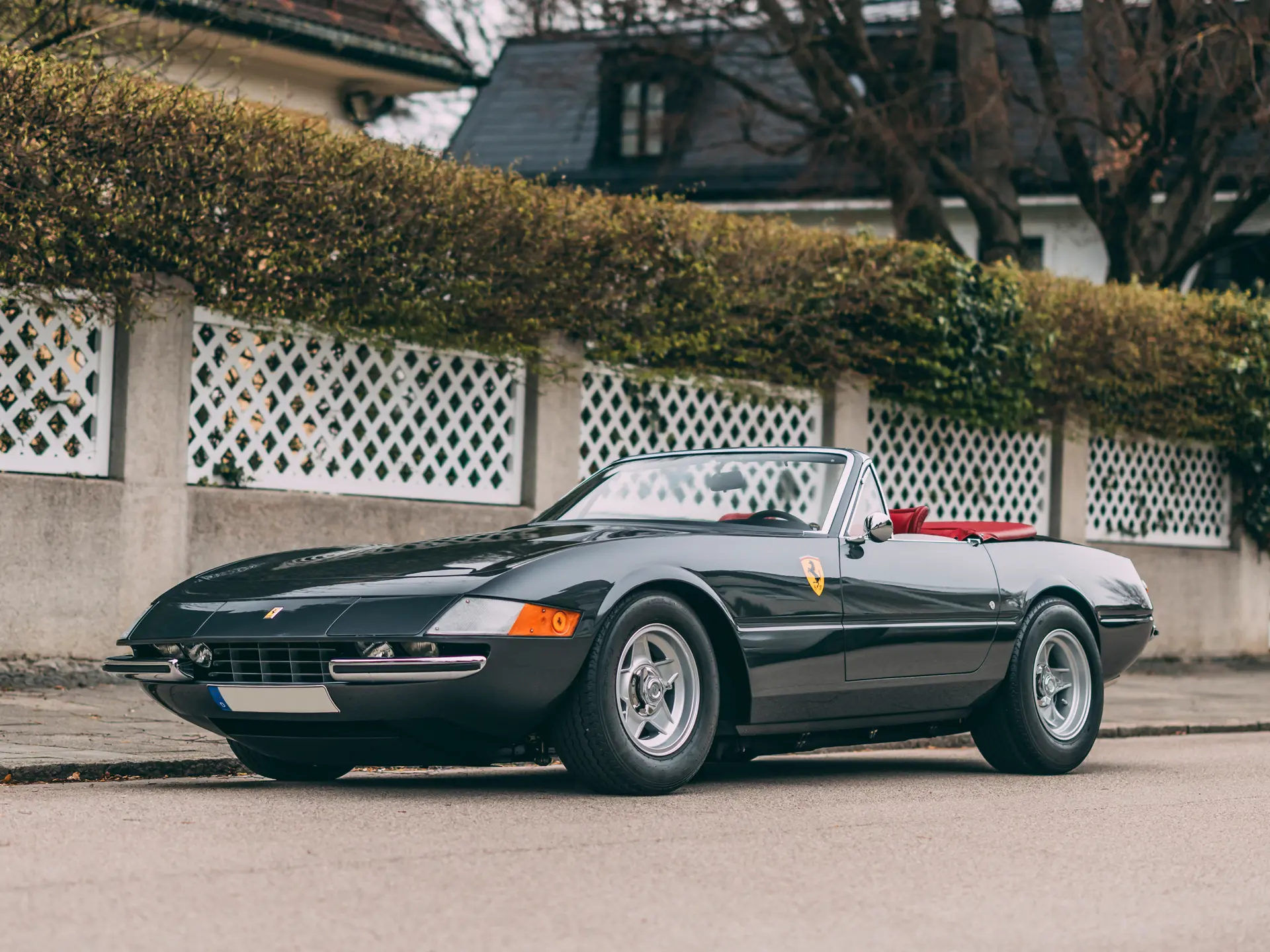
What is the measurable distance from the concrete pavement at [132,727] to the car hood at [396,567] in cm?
87

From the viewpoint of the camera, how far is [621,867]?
523cm

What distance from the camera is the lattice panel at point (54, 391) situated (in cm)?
1007

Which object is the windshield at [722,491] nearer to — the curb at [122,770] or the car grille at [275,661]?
the curb at [122,770]

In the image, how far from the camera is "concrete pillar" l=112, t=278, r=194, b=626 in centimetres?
1058

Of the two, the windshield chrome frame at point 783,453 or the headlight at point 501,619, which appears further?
the windshield chrome frame at point 783,453

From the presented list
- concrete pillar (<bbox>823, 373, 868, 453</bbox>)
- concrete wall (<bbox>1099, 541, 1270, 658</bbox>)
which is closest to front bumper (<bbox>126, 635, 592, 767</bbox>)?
concrete pillar (<bbox>823, 373, 868, 453</bbox>)

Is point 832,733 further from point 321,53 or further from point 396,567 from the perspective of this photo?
point 321,53

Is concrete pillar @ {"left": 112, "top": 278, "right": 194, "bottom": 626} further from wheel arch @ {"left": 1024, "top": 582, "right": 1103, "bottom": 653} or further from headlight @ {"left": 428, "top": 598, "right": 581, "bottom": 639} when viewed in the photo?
wheel arch @ {"left": 1024, "top": 582, "right": 1103, "bottom": 653}

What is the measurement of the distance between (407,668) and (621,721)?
0.82 m

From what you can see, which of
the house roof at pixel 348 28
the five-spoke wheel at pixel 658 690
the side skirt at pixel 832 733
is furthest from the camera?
the house roof at pixel 348 28

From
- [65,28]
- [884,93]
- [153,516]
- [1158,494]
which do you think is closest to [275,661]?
[153,516]

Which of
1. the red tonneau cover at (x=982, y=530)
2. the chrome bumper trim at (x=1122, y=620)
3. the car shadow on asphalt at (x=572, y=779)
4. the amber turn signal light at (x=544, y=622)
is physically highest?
the red tonneau cover at (x=982, y=530)

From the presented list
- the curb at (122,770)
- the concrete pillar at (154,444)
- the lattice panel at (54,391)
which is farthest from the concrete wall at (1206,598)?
the curb at (122,770)

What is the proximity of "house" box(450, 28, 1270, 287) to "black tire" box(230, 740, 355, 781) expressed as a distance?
19779 mm
